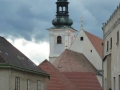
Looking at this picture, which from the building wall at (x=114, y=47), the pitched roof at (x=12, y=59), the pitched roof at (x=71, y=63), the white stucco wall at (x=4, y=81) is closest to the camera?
the white stucco wall at (x=4, y=81)

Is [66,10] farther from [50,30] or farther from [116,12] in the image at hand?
[116,12]

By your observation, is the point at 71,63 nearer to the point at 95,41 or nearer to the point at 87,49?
the point at 87,49

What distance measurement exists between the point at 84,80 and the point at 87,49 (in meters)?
17.0

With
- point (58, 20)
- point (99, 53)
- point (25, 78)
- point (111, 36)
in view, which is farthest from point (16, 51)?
point (58, 20)

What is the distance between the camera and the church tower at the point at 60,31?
113500mm

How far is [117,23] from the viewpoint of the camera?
38.5 metres

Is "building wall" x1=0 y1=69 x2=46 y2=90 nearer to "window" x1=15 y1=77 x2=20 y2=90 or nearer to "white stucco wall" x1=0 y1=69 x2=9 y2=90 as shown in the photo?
"white stucco wall" x1=0 y1=69 x2=9 y2=90

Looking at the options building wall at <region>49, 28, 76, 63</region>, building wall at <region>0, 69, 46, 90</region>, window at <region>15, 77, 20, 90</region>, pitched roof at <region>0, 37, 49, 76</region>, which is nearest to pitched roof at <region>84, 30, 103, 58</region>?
building wall at <region>49, 28, 76, 63</region>

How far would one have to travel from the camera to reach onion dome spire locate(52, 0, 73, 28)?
11331 cm

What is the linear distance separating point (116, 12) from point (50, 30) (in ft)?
248

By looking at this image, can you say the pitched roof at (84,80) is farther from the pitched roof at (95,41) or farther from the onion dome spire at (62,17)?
the onion dome spire at (62,17)

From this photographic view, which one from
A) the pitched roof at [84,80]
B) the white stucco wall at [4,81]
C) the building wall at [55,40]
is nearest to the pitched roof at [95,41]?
the pitched roof at [84,80]

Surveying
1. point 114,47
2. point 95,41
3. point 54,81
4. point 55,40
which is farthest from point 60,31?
point 114,47

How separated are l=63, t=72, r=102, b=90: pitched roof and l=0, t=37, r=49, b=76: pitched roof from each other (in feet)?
108
